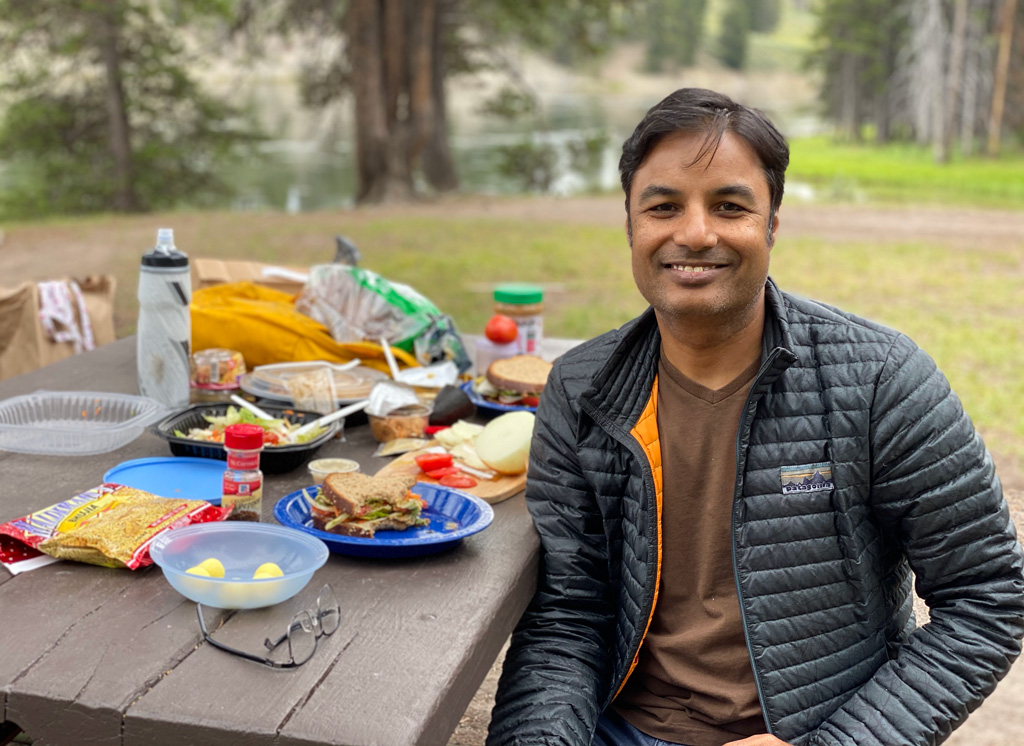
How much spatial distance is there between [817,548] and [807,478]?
124 mm

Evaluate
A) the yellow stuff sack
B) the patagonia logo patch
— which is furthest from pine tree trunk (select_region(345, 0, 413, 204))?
the patagonia logo patch

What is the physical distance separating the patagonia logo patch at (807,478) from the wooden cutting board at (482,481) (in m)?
0.67

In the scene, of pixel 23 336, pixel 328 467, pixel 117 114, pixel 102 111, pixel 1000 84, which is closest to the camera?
pixel 328 467

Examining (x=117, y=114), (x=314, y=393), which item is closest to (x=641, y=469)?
(x=314, y=393)

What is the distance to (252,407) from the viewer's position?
261 centimetres

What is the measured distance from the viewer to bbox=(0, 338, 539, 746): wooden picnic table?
1.41m

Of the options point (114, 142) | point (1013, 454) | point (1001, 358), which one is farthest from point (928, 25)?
point (1013, 454)

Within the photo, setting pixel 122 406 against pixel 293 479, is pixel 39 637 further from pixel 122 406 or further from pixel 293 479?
pixel 122 406

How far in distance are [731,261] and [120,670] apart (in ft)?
3.91

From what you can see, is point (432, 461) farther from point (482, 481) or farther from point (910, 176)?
point (910, 176)

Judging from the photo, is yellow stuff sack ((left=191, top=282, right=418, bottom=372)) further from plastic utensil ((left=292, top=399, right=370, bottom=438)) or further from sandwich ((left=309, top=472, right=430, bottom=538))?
sandwich ((left=309, top=472, right=430, bottom=538))

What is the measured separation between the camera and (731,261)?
187cm

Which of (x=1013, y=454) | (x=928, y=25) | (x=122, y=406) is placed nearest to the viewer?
(x=122, y=406)

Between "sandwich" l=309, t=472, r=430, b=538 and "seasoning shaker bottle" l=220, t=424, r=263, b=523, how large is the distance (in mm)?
113
